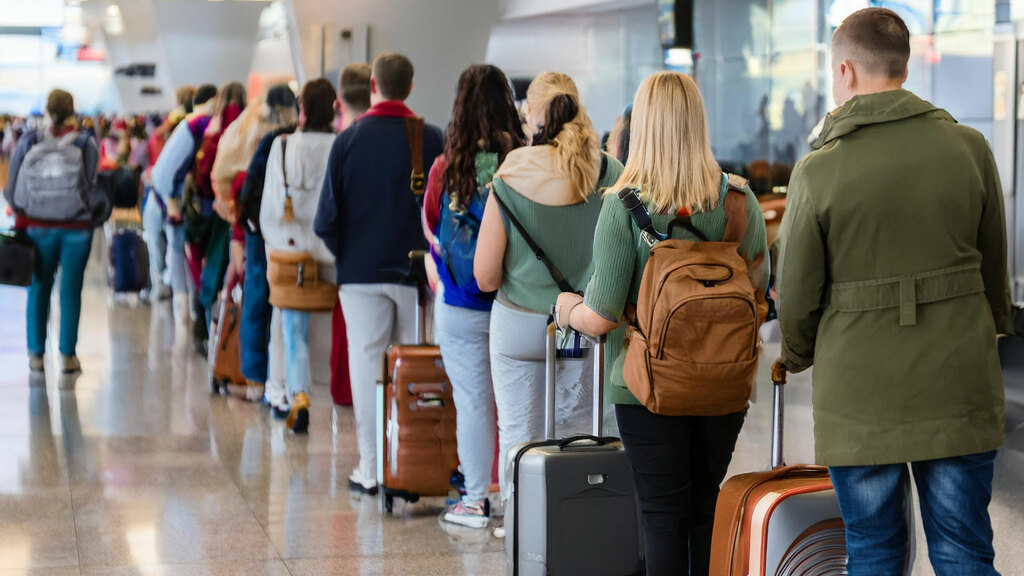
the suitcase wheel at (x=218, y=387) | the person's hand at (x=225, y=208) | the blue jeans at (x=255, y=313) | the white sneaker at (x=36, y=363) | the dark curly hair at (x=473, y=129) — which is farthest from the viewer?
the white sneaker at (x=36, y=363)

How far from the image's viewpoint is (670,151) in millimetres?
3199

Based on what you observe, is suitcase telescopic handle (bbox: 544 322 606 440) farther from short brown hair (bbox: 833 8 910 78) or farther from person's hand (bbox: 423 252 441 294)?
short brown hair (bbox: 833 8 910 78)

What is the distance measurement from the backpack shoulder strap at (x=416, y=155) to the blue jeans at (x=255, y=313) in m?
2.01

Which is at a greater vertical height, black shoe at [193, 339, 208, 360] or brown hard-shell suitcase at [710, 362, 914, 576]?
brown hard-shell suitcase at [710, 362, 914, 576]

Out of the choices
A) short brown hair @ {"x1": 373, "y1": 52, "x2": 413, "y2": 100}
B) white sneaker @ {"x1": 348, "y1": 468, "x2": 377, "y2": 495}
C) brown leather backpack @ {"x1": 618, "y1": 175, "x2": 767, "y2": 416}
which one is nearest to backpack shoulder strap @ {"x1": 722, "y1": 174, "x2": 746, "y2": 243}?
brown leather backpack @ {"x1": 618, "y1": 175, "x2": 767, "y2": 416}

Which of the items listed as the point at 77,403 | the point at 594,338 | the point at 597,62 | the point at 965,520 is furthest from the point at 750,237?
the point at 597,62

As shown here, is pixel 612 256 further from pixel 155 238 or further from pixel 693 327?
pixel 155 238

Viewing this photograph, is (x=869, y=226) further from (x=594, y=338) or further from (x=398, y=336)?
(x=398, y=336)

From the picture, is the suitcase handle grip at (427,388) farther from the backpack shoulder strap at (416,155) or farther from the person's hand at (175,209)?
the person's hand at (175,209)

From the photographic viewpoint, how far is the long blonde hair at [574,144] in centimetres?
425

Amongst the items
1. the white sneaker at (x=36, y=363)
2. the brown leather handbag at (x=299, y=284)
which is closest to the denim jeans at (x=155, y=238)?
the white sneaker at (x=36, y=363)

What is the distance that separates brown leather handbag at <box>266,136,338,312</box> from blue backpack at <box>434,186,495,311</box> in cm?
183

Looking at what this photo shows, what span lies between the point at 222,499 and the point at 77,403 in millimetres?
2458

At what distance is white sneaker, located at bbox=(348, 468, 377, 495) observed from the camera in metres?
5.67
